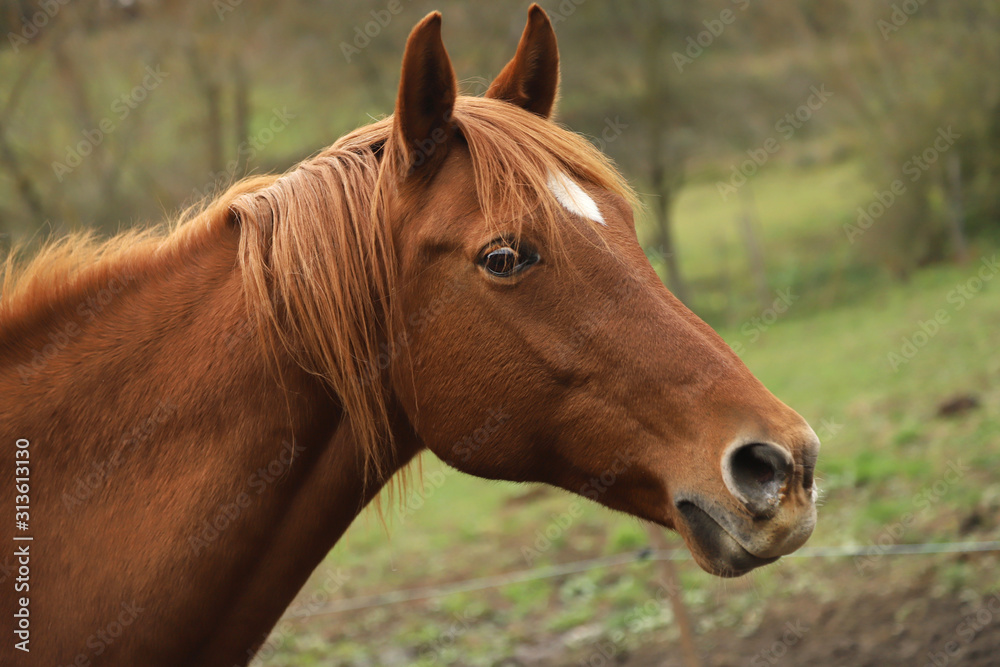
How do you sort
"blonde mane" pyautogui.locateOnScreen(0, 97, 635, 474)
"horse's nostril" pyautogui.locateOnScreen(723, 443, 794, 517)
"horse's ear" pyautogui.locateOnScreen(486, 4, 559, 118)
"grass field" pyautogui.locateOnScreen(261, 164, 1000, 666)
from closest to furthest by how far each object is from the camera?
"horse's nostril" pyautogui.locateOnScreen(723, 443, 794, 517) → "blonde mane" pyautogui.locateOnScreen(0, 97, 635, 474) → "horse's ear" pyautogui.locateOnScreen(486, 4, 559, 118) → "grass field" pyautogui.locateOnScreen(261, 164, 1000, 666)

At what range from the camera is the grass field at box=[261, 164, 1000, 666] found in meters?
5.16

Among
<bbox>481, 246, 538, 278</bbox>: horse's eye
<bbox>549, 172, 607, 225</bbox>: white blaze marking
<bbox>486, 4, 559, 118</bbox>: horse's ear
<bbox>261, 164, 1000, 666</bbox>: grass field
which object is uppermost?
<bbox>486, 4, 559, 118</bbox>: horse's ear

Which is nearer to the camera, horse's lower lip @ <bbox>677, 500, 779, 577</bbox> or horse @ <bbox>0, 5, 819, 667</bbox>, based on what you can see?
horse's lower lip @ <bbox>677, 500, 779, 577</bbox>

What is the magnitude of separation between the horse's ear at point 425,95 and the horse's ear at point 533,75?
0.34m

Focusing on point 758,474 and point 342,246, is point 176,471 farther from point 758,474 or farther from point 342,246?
point 758,474

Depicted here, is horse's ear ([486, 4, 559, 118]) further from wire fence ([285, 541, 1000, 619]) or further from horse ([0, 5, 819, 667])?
wire fence ([285, 541, 1000, 619])

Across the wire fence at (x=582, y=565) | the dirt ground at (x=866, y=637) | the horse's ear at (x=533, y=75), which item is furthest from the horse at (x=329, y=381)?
the dirt ground at (x=866, y=637)

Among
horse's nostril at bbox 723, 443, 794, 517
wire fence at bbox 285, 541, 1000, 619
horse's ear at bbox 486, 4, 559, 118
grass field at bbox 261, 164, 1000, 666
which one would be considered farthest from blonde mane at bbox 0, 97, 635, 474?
wire fence at bbox 285, 541, 1000, 619

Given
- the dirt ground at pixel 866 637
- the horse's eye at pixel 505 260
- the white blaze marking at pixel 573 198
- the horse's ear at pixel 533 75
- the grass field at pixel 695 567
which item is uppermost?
the horse's ear at pixel 533 75

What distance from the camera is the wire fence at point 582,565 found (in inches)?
185

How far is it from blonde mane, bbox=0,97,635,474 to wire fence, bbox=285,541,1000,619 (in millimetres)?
3054

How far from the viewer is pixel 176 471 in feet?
5.95

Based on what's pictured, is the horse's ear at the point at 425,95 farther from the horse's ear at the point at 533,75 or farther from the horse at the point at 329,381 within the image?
the horse's ear at the point at 533,75

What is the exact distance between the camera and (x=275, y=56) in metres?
11.1
